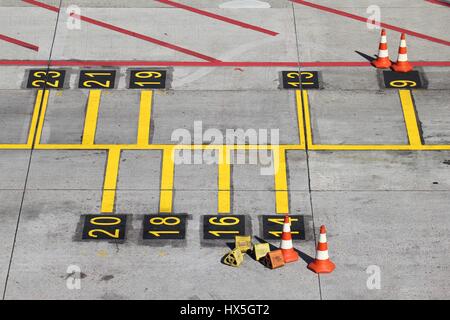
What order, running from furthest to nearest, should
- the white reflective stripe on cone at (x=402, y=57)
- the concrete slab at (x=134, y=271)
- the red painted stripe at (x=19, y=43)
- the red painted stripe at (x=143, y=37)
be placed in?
the red painted stripe at (x=19, y=43)
the red painted stripe at (x=143, y=37)
the white reflective stripe on cone at (x=402, y=57)
the concrete slab at (x=134, y=271)

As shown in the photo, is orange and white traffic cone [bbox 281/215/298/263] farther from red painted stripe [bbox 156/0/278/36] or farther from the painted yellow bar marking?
red painted stripe [bbox 156/0/278/36]

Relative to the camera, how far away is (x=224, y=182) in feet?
54.3

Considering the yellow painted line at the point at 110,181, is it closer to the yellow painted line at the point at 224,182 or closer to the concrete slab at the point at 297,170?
the yellow painted line at the point at 224,182

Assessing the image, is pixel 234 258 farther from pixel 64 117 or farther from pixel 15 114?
pixel 15 114

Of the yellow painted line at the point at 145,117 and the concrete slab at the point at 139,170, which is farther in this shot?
the yellow painted line at the point at 145,117

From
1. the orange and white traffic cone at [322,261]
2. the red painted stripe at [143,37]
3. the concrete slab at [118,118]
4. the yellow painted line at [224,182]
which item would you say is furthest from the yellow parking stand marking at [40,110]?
Result: the orange and white traffic cone at [322,261]

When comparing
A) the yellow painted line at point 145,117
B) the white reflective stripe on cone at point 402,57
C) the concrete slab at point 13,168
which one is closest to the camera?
the concrete slab at point 13,168

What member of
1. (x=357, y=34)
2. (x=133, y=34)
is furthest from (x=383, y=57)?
(x=133, y=34)

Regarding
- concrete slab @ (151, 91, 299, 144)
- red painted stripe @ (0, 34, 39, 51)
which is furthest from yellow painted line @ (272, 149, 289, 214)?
red painted stripe @ (0, 34, 39, 51)

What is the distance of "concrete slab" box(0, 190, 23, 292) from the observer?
1480 centimetres

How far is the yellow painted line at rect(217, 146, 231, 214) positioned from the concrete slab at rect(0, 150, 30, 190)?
3004 millimetres

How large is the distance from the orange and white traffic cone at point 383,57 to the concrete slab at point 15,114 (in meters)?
6.11

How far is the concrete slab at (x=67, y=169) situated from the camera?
16.4 metres

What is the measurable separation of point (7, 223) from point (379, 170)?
5703mm
